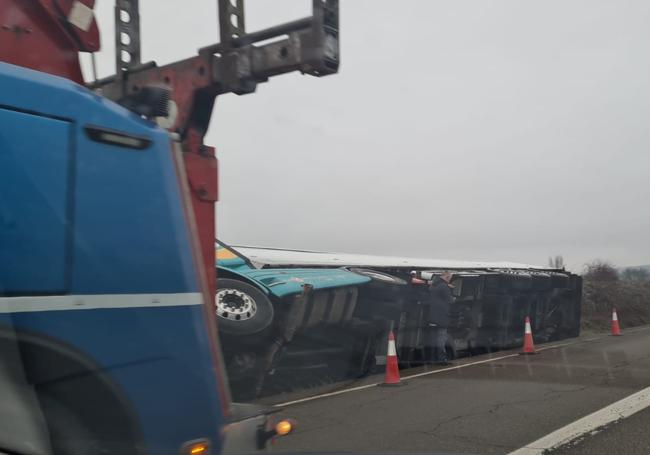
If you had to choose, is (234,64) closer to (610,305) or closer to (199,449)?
(199,449)

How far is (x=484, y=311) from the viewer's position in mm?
14180

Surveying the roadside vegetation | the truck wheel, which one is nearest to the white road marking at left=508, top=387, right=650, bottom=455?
the truck wheel

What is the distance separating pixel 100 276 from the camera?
7.64 feet

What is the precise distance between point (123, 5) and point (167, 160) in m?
1.39

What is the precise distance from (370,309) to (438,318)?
2.02 meters

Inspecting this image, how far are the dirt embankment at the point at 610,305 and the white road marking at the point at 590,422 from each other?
15.5m

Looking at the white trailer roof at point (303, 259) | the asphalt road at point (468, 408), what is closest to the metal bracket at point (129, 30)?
the asphalt road at point (468, 408)

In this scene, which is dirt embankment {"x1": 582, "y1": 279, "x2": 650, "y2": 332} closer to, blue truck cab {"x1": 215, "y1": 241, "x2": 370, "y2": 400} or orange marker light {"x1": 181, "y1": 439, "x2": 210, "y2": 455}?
blue truck cab {"x1": 215, "y1": 241, "x2": 370, "y2": 400}

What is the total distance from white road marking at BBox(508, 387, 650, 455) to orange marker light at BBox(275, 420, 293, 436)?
9.99 ft

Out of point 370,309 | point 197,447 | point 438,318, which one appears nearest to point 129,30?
point 197,447

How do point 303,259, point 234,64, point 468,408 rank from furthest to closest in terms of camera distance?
point 303,259, point 468,408, point 234,64

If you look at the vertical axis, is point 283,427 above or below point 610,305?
above

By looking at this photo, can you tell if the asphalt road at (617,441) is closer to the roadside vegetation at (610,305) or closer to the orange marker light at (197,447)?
the orange marker light at (197,447)

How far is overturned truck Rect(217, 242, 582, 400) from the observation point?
27.9ft
